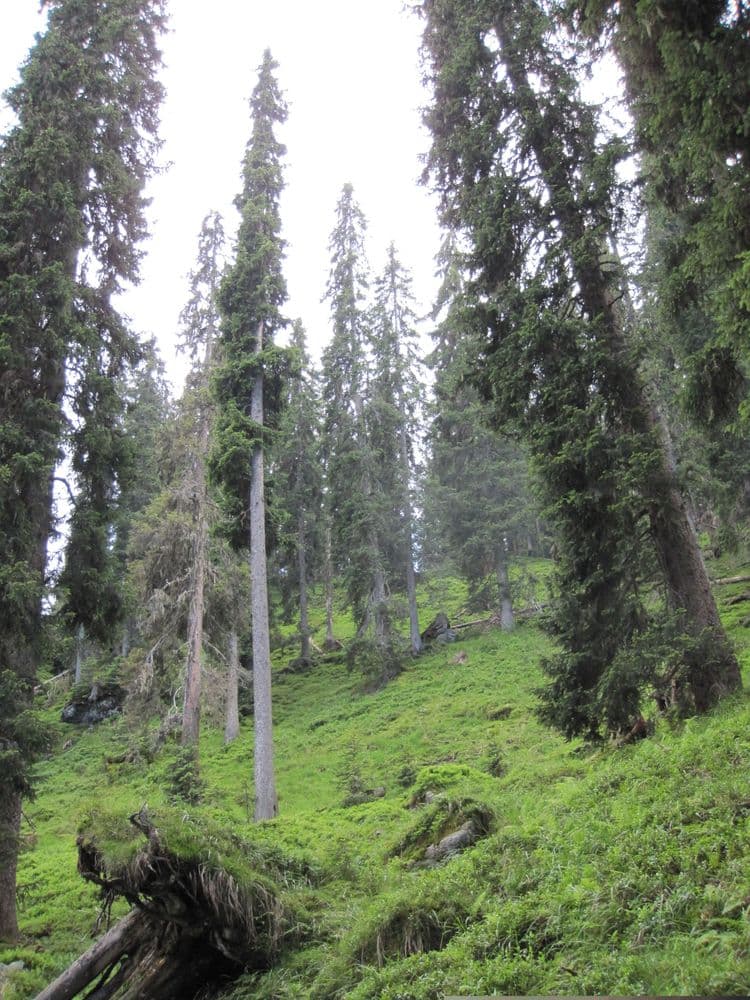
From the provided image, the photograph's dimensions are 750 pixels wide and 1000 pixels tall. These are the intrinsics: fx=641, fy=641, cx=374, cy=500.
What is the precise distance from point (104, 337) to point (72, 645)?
6.78 meters

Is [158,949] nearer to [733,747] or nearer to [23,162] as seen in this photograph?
[733,747]

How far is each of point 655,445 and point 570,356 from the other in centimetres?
182

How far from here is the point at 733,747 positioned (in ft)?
19.9

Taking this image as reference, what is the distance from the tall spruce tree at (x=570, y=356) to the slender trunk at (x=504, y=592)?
→ 18.6 meters

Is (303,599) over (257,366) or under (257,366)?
under

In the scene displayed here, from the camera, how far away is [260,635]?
16.0 meters

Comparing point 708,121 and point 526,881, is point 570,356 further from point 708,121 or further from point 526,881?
point 526,881

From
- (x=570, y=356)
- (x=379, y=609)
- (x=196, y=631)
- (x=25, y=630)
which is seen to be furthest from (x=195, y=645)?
(x=570, y=356)

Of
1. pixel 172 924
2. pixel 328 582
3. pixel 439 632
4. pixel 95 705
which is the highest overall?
pixel 328 582

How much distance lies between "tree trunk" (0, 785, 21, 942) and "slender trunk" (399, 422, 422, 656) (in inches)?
804

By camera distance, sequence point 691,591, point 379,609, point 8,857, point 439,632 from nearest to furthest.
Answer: point 691,591, point 8,857, point 379,609, point 439,632

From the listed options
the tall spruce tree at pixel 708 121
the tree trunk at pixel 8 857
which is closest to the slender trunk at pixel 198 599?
the tree trunk at pixel 8 857

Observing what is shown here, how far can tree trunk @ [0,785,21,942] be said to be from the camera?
932cm

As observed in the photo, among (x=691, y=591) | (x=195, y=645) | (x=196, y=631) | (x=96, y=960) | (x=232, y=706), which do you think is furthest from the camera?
(x=232, y=706)
